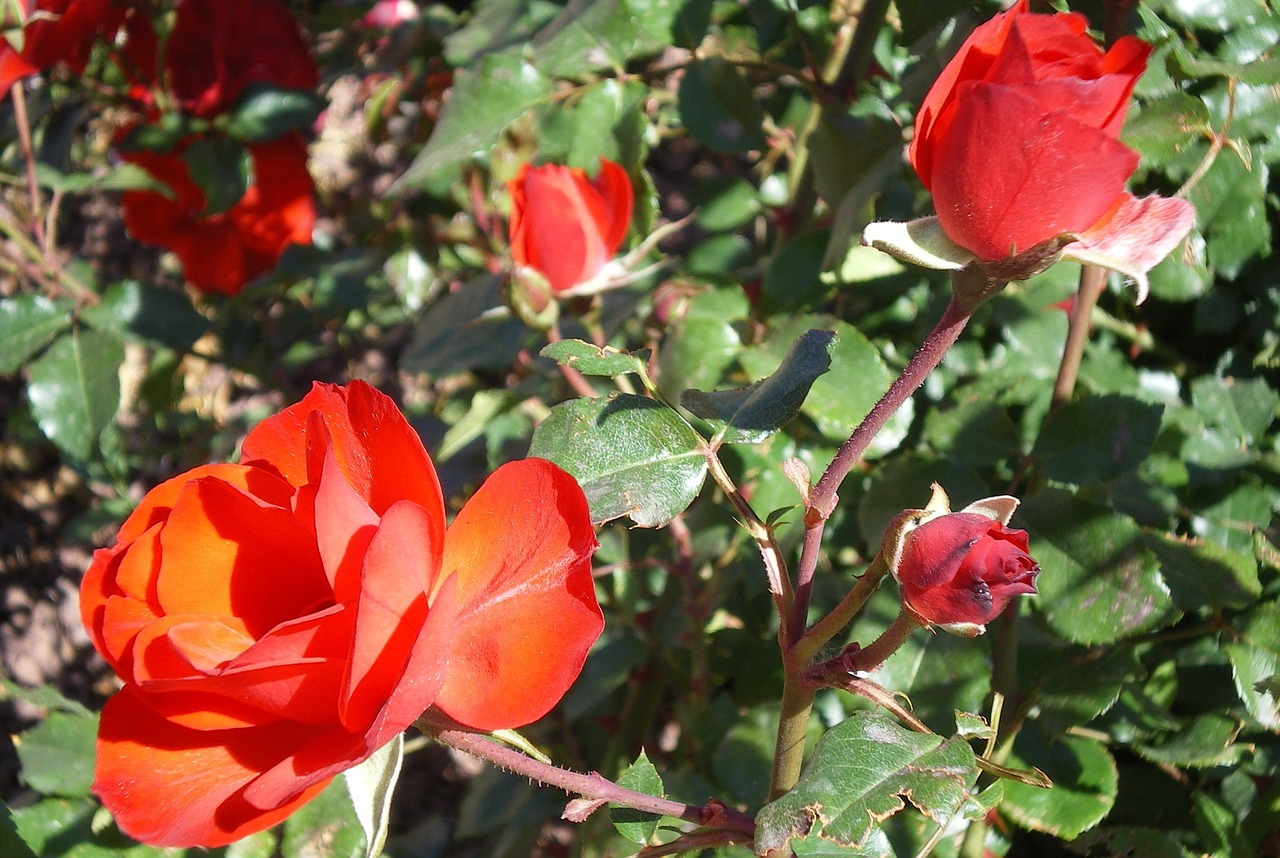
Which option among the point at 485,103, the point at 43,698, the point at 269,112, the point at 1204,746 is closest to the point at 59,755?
the point at 43,698

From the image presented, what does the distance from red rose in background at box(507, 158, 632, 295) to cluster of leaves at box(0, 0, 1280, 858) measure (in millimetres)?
69

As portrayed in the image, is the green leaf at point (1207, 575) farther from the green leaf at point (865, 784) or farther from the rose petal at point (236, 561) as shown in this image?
the rose petal at point (236, 561)

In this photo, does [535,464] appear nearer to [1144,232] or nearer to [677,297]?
[1144,232]

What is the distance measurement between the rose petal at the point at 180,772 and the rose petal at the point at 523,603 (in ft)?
0.24

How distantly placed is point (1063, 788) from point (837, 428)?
29 centimetres

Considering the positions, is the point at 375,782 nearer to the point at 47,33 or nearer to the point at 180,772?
the point at 180,772

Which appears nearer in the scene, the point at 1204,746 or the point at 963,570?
the point at 963,570

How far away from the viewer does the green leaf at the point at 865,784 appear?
416 mm

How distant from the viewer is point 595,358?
→ 56cm

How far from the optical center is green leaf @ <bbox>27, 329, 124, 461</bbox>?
103cm

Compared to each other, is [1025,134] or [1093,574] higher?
[1025,134]

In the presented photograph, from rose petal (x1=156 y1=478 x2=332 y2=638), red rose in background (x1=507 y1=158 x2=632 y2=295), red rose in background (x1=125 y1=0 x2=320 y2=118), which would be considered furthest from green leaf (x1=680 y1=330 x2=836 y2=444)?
red rose in background (x1=125 y1=0 x2=320 y2=118)

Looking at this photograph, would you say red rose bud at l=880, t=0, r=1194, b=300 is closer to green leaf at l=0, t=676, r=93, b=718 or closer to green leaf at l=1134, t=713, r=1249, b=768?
green leaf at l=1134, t=713, r=1249, b=768

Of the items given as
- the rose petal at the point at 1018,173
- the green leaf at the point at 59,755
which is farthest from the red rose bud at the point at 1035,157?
the green leaf at the point at 59,755
